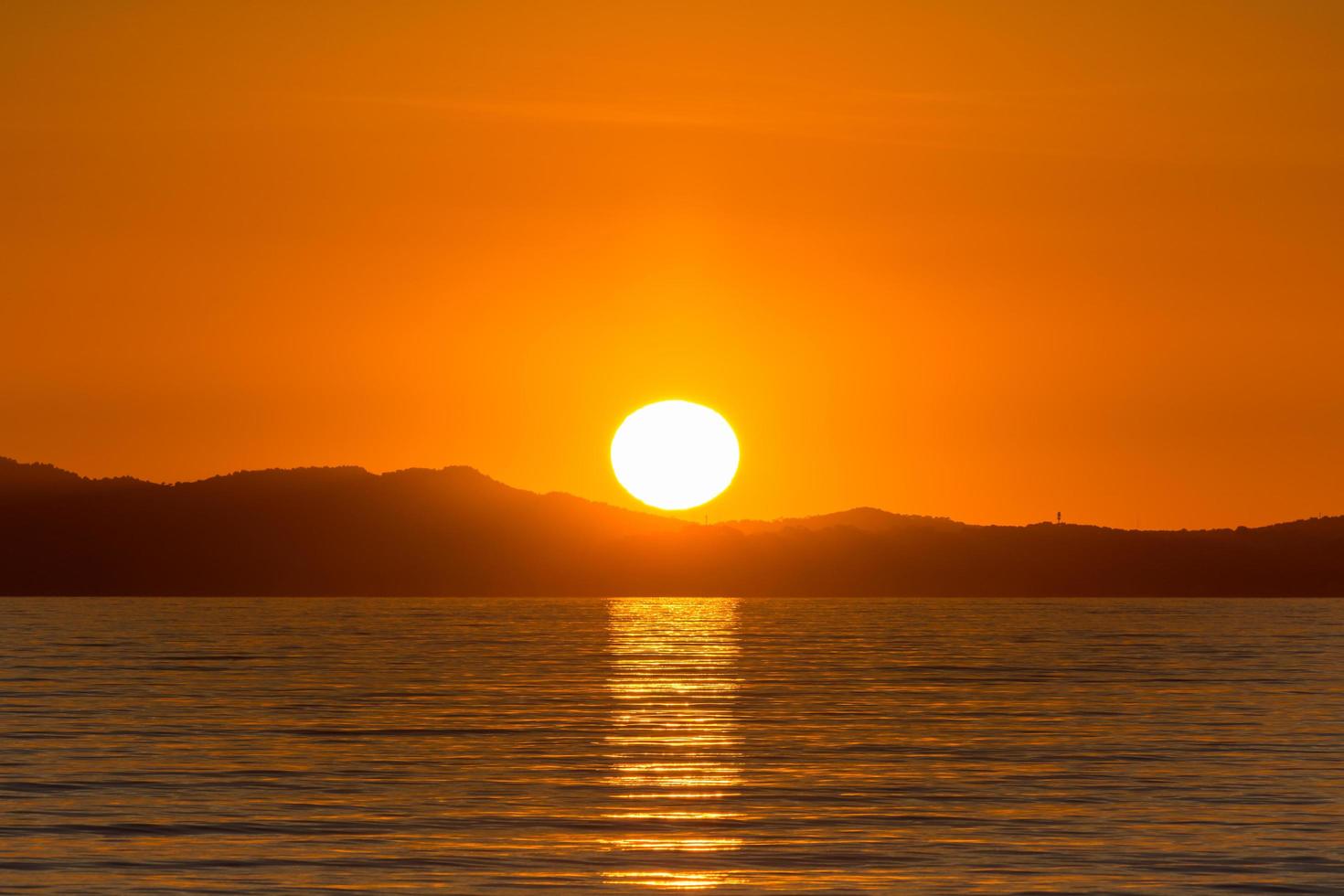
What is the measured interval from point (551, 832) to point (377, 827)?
326 centimetres

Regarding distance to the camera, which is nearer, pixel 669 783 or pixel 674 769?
pixel 669 783

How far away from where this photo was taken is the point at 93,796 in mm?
40094

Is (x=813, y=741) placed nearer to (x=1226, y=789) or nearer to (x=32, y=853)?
(x=1226, y=789)

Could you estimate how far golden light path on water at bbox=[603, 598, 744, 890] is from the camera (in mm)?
32369

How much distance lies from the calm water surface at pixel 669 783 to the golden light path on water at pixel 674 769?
0.16m

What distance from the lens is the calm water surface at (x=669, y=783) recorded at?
1232 inches

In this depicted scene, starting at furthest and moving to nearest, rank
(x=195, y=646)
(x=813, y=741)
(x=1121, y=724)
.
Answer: (x=195, y=646)
(x=1121, y=724)
(x=813, y=741)

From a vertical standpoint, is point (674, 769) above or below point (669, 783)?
above

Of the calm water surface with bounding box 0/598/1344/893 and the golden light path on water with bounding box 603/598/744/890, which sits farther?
the golden light path on water with bounding box 603/598/744/890

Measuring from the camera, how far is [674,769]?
46.5m

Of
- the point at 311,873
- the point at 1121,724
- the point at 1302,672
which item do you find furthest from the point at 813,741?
the point at 1302,672

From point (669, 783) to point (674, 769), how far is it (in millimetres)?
3039

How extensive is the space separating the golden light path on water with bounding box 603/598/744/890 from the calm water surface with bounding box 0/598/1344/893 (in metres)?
0.16

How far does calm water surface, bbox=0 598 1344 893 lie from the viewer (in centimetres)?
3130
